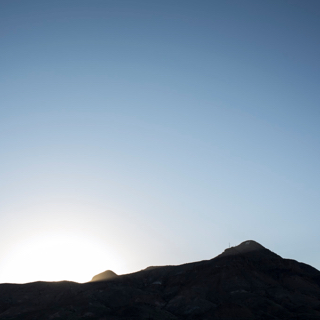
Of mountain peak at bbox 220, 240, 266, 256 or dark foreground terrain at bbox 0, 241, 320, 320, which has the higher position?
mountain peak at bbox 220, 240, 266, 256

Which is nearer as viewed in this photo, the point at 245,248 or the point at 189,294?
the point at 189,294

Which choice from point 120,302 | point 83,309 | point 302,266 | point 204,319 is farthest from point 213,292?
point 302,266

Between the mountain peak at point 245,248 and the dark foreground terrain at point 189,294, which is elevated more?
the mountain peak at point 245,248

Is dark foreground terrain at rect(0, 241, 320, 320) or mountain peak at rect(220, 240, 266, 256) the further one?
mountain peak at rect(220, 240, 266, 256)

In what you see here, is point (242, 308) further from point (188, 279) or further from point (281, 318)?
point (188, 279)

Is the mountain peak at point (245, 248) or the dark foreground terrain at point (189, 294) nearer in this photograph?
the dark foreground terrain at point (189, 294)

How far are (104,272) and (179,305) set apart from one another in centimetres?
6359

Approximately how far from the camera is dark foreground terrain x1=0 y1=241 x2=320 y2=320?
100750mm

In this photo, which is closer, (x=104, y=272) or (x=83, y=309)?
(x=83, y=309)

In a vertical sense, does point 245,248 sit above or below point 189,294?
above

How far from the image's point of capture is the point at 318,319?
300ft

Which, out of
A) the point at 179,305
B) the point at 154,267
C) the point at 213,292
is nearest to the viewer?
the point at 179,305

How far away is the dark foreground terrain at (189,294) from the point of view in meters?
101

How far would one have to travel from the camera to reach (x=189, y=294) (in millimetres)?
114312
